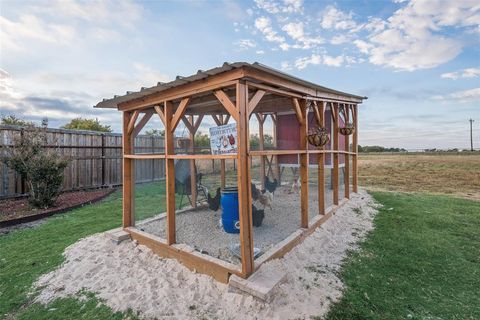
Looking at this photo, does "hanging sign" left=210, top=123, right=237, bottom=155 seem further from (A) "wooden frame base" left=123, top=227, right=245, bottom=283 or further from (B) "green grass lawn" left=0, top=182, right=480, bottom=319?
(B) "green grass lawn" left=0, top=182, right=480, bottom=319

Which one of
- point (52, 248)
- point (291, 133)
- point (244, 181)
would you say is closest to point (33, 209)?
point (52, 248)

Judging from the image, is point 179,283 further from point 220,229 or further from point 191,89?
point 191,89

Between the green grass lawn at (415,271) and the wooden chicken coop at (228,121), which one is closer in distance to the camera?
the green grass lawn at (415,271)

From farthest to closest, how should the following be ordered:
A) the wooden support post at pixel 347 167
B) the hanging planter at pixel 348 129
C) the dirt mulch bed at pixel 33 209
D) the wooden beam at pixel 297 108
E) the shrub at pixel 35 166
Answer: the wooden support post at pixel 347 167, the shrub at pixel 35 166, the hanging planter at pixel 348 129, the dirt mulch bed at pixel 33 209, the wooden beam at pixel 297 108

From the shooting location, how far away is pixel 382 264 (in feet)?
10.1

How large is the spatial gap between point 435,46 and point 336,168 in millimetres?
6243

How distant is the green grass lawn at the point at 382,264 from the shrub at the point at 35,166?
901 mm

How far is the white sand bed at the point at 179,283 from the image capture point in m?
2.13

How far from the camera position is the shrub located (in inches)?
223

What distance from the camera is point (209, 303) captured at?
2254 mm

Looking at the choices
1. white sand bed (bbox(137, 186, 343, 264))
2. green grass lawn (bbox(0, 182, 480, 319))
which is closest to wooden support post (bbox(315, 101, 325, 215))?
white sand bed (bbox(137, 186, 343, 264))

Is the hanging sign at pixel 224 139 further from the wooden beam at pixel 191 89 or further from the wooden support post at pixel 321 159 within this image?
the wooden support post at pixel 321 159

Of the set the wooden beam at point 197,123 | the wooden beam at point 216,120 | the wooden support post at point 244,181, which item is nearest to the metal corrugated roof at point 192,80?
the wooden support post at point 244,181

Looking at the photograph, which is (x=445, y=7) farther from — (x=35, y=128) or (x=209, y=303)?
(x=35, y=128)
